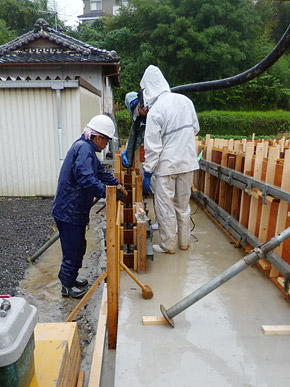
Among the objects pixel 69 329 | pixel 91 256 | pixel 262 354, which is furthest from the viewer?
pixel 91 256

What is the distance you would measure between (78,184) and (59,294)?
4.73 ft

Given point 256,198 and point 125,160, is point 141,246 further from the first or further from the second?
point 125,160

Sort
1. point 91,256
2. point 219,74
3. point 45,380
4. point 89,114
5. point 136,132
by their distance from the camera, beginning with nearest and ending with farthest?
point 45,380
point 136,132
point 91,256
point 89,114
point 219,74

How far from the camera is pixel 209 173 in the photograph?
5102 millimetres

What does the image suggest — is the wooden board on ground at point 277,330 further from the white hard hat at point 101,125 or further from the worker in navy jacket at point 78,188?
the white hard hat at point 101,125

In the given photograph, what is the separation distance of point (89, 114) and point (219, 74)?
2316 cm

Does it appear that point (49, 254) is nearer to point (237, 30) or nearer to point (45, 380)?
point (45, 380)

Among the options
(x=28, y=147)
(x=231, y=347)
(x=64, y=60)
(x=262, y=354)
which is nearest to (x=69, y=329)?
(x=231, y=347)

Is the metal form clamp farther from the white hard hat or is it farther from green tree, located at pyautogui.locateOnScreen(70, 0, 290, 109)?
green tree, located at pyautogui.locateOnScreen(70, 0, 290, 109)

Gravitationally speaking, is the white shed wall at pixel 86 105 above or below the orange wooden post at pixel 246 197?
above

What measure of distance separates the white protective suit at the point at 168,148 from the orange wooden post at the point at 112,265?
4.26 feet

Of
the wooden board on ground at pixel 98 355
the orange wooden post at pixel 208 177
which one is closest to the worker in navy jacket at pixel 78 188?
the wooden board on ground at pixel 98 355

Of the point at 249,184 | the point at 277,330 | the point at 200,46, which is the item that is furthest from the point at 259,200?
the point at 200,46

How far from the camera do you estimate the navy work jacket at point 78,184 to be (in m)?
3.15
